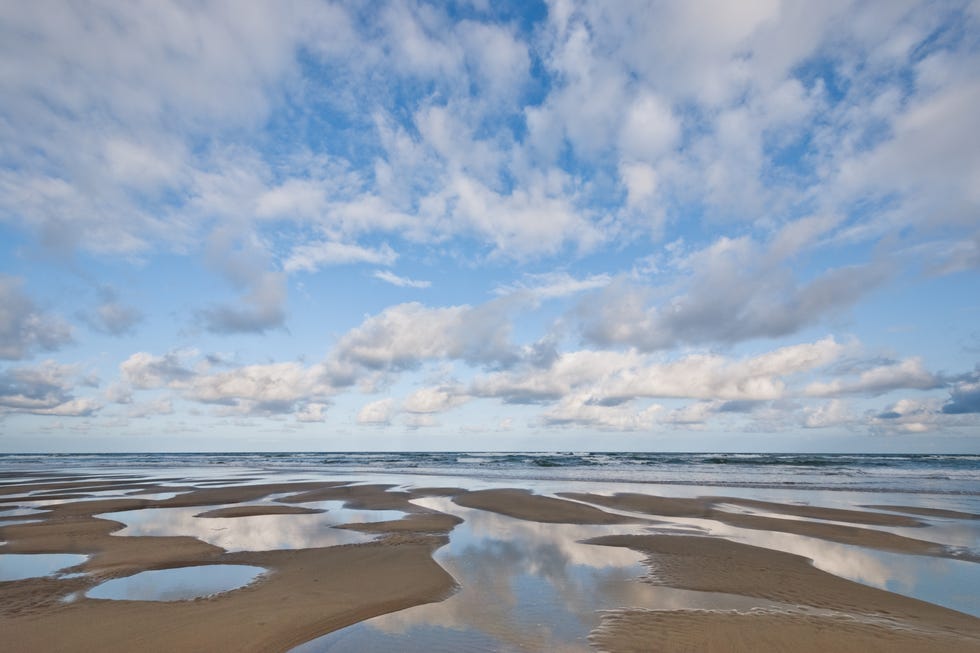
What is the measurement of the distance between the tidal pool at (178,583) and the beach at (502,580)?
4.8 inches

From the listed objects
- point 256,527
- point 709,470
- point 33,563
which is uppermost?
point 709,470

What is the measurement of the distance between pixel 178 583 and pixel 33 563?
4704 mm

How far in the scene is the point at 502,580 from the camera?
31.8ft

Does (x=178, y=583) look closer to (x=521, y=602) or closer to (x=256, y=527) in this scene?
(x=521, y=602)

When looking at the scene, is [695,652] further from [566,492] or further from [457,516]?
[566,492]

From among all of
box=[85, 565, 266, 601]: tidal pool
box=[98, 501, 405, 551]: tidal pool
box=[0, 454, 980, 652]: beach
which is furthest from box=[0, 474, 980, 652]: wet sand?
box=[98, 501, 405, 551]: tidal pool

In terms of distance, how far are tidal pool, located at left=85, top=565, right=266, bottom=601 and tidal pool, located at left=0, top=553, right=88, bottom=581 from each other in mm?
2154

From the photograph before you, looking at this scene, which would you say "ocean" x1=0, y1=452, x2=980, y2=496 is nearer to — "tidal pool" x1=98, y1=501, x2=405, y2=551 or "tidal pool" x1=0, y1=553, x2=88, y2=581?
"tidal pool" x1=98, y1=501, x2=405, y2=551

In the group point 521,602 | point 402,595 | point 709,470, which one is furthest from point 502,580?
point 709,470

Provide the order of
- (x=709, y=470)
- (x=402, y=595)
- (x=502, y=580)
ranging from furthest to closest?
(x=709, y=470), (x=502, y=580), (x=402, y=595)

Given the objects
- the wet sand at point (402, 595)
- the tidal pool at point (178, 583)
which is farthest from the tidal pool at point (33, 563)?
the tidal pool at point (178, 583)

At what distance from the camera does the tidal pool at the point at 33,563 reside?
10.4 m

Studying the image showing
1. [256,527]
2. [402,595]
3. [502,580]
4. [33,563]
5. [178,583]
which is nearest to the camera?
[402,595]

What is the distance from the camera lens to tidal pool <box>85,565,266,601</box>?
8.80 m
